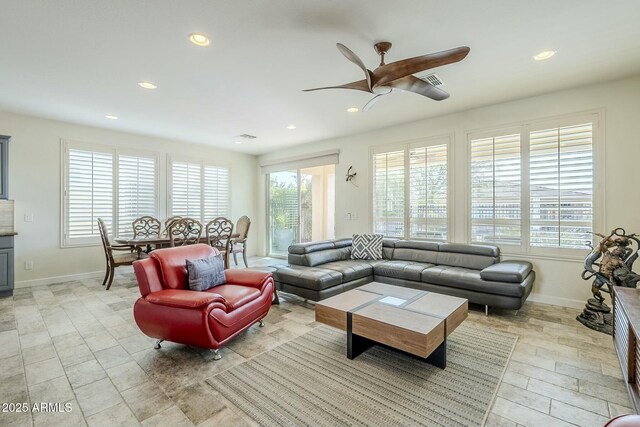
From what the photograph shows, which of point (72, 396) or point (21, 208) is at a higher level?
point (21, 208)

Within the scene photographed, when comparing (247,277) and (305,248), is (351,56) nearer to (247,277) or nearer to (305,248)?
(247,277)

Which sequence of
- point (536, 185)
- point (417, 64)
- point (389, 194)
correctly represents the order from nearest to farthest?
1. point (417, 64)
2. point (536, 185)
3. point (389, 194)

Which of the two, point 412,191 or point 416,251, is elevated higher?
point 412,191

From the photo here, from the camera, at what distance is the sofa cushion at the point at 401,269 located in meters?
4.02

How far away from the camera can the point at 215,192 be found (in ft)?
23.1

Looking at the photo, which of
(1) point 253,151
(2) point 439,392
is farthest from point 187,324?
(1) point 253,151

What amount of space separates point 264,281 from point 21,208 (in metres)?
4.57

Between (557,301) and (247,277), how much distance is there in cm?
393

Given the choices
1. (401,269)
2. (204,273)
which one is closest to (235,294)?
(204,273)

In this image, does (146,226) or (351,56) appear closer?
(351,56)

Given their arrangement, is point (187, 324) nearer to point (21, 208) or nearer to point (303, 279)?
point (303, 279)

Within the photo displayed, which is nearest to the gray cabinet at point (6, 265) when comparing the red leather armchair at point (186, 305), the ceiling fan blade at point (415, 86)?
the red leather armchair at point (186, 305)

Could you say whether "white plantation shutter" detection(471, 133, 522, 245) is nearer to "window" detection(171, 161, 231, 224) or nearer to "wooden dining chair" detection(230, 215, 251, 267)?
"wooden dining chair" detection(230, 215, 251, 267)

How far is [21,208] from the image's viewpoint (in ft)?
15.5
